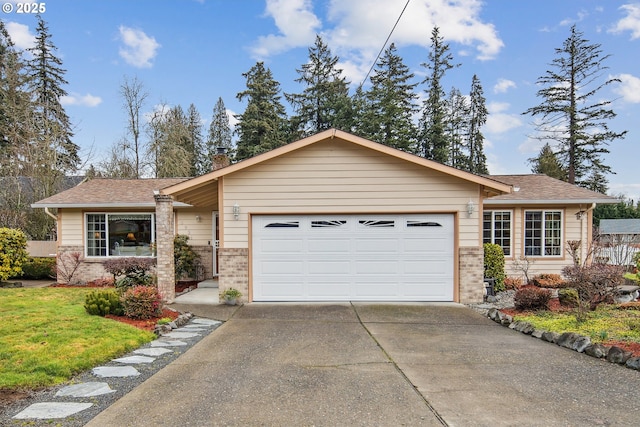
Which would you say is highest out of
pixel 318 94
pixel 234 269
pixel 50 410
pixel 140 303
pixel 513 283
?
pixel 318 94

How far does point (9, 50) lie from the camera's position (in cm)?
2555

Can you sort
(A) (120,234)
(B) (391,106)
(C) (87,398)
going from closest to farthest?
(C) (87,398) → (A) (120,234) → (B) (391,106)

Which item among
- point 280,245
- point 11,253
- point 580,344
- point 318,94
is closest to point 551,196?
point 580,344

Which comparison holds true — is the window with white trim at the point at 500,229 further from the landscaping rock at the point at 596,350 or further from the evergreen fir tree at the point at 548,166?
the evergreen fir tree at the point at 548,166

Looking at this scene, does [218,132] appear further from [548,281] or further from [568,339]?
[568,339]

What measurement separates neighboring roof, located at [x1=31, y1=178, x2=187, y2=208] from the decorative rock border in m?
9.54

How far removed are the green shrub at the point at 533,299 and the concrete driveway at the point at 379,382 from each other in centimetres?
171

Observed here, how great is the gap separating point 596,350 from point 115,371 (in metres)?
6.44

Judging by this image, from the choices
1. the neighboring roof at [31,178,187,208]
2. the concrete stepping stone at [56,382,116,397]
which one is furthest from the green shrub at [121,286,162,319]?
the neighboring roof at [31,178,187,208]

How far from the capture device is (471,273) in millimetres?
8758

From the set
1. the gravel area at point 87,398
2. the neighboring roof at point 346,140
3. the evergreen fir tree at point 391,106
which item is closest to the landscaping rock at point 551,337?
the neighboring roof at point 346,140

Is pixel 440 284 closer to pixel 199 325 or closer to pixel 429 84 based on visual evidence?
pixel 199 325

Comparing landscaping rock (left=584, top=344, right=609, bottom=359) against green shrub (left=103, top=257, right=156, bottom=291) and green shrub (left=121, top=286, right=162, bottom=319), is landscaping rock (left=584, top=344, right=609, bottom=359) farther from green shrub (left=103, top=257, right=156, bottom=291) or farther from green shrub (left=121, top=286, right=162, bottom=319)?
green shrub (left=103, top=257, right=156, bottom=291)

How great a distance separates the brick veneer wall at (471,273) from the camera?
8.74 m
